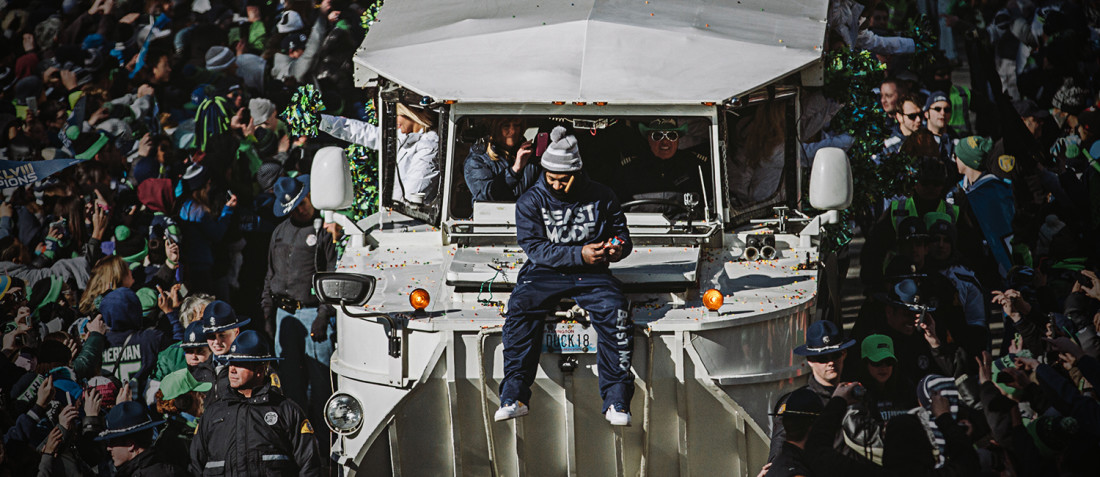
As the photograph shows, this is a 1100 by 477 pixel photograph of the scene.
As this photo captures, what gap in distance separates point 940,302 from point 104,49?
8.69 m

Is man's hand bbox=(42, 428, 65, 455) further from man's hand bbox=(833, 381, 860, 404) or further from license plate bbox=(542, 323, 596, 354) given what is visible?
man's hand bbox=(833, 381, 860, 404)

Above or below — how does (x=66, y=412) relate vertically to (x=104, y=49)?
below

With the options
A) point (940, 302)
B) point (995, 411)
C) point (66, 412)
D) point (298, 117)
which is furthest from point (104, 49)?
point (995, 411)

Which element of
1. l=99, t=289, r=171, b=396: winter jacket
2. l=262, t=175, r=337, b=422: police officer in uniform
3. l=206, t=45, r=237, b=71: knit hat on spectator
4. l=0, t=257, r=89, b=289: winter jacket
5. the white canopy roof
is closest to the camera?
the white canopy roof

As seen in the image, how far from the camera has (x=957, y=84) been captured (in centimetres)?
1252

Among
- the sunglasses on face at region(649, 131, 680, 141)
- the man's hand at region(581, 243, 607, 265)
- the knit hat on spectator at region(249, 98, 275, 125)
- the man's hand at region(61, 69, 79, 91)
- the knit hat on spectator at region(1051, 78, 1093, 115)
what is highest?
the man's hand at region(61, 69, 79, 91)

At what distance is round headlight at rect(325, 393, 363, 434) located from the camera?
26.7ft

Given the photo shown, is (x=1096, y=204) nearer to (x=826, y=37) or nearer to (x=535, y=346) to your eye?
(x=826, y=37)

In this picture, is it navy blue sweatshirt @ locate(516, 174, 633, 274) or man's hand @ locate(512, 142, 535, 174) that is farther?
man's hand @ locate(512, 142, 535, 174)

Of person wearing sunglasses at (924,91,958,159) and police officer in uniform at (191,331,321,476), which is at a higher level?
person wearing sunglasses at (924,91,958,159)

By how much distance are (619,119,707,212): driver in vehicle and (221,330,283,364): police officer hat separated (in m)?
2.55

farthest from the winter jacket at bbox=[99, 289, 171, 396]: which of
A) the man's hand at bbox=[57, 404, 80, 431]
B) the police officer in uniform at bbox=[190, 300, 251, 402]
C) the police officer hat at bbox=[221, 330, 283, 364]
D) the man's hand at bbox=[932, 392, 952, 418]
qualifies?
the man's hand at bbox=[932, 392, 952, 418]

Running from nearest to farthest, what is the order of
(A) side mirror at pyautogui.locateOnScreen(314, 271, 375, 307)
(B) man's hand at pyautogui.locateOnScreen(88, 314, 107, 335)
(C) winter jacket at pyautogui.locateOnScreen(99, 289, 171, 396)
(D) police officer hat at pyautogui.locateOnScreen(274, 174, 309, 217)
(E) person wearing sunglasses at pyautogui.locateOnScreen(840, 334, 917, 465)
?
(E) person wearing sunglasses at pyautogui.locateOnScreen(840, 334, 917, 465)
(A) side mirror at pyautogui.locateOnScreen(314, 271, 375, 307)
(C) winter jacket at pyautogui.locateOnScreen(99, 289, 171, 396)
(B) man's hand at pyautogui.locateOnScreen(88, 314, 107, 335)
(D) police officer hat at pyautogui.locateOnScreen(274, 174, 309, 217)

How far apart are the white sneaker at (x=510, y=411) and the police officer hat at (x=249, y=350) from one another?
1.67m
